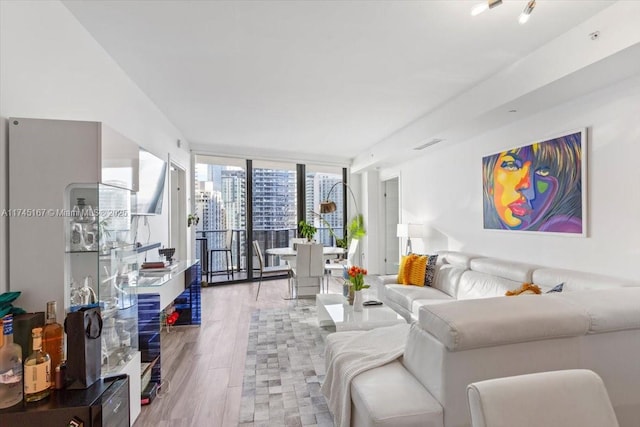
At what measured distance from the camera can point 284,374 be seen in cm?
279

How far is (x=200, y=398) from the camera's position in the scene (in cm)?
245

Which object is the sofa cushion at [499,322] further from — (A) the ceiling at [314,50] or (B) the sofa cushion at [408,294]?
(B) the sofa cushion at [408,294]

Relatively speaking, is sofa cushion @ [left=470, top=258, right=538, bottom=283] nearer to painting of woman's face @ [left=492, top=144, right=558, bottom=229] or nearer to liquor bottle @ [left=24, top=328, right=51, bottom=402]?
painting of woman's face @ [left=492, top=144, right=558, bottom=229]

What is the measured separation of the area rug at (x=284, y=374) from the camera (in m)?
2.21

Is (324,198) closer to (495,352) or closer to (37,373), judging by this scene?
(495,352)

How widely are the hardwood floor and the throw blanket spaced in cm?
76

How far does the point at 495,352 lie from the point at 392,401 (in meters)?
0.50

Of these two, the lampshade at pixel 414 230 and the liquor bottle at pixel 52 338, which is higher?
the lampshade at pixel 414 230

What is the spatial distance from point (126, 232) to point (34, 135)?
81 centimetres

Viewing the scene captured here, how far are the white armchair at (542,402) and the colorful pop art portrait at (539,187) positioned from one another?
8.32ft

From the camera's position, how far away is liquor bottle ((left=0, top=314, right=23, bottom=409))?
1.25m

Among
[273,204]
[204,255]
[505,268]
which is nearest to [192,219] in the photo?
[204,255]

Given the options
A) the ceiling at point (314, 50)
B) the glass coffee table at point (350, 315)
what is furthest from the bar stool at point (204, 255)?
the glass coffee table at point (350, 315)

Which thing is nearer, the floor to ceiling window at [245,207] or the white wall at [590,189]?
the white wall at [590,189]
